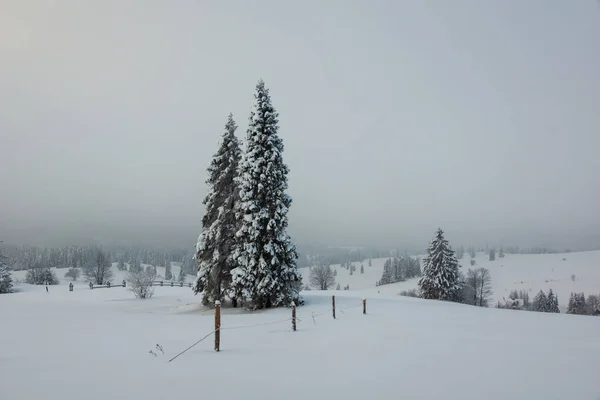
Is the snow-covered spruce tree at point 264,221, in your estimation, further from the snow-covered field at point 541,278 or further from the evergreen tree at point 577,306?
the evergreen tree at point 577,306

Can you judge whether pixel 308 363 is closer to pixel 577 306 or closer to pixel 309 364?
pixel 309 364

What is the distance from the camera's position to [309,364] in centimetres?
796

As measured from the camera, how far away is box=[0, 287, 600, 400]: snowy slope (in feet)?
20.0

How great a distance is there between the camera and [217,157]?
25.8 metres

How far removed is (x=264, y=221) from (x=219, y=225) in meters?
4.07

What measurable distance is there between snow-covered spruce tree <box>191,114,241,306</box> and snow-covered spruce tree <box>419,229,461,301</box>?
1229 inches

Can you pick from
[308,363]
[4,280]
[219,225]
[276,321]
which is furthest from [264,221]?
[4,280]

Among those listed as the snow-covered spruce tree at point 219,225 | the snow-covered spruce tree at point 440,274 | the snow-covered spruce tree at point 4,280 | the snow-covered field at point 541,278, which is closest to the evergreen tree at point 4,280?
the snow-covered spruce tree at point 4,280

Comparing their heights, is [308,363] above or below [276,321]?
above

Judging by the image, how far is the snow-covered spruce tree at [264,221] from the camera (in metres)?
21.8

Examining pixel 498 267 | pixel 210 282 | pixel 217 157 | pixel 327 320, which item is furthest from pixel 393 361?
pixel 498 267

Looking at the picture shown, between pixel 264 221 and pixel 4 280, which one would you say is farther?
pixel 4 280

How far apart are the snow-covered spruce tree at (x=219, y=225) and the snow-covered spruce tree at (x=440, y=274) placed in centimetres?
3122

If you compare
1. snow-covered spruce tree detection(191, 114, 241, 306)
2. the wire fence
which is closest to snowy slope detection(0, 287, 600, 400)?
the wire fence
